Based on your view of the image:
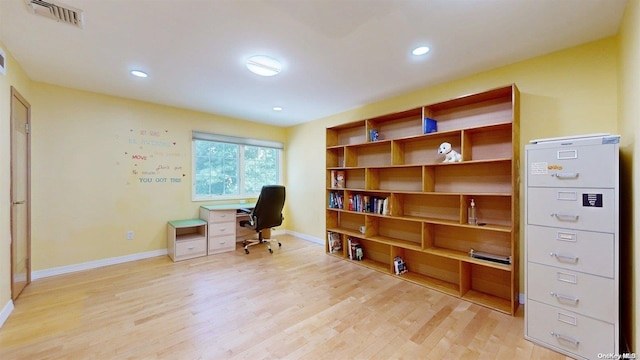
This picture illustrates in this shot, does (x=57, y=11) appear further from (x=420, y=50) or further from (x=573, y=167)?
(x=573, y=167)

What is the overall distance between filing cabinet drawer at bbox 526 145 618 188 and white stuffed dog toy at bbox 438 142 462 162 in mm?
783

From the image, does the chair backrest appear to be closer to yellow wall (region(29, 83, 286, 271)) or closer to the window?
the window

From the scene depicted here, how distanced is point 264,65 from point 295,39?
0.59 metres

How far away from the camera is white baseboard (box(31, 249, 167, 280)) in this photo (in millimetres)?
3082

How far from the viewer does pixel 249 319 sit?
218 cm

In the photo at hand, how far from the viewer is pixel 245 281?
298cm

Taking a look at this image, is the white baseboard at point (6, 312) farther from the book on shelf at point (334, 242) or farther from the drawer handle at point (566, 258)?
the drawer handle at point (566, 258)

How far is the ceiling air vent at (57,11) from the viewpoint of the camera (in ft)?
5.60

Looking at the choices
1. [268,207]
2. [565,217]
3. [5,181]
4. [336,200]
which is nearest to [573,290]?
[565,217]

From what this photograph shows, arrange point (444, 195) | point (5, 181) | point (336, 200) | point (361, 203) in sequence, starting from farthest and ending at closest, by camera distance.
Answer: point (336, 200) < point (361, 203) < point (444, 195) < point (5, 181)

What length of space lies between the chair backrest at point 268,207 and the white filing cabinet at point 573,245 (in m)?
3.23

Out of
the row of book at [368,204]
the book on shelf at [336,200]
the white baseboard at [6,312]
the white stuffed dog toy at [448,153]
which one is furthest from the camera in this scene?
the book on shelf at [336,200]

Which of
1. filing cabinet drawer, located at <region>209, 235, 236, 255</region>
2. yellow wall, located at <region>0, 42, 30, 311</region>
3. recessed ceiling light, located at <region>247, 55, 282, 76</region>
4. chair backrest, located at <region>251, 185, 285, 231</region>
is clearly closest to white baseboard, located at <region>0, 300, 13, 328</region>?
yellow wall, located at <region>0, 42, 30, 311</region>

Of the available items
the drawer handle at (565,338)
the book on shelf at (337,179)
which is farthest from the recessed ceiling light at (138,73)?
the drawer handle at (565,338)
